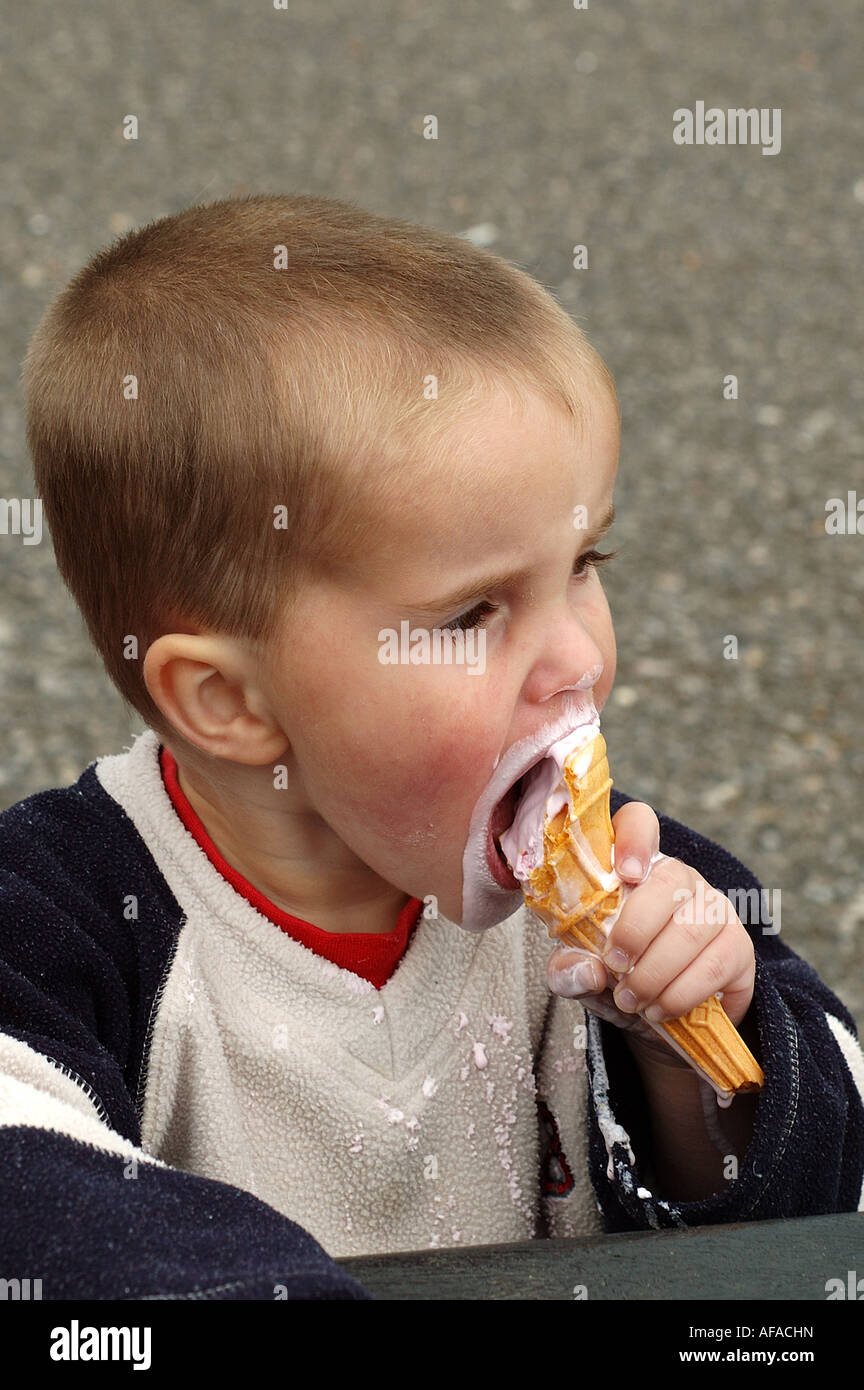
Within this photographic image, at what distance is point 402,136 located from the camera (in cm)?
569

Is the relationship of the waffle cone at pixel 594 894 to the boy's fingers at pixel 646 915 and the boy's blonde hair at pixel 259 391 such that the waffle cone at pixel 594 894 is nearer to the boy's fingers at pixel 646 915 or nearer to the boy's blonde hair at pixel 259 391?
the boy's fingers at pixel 646 915

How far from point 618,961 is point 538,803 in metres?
0.18

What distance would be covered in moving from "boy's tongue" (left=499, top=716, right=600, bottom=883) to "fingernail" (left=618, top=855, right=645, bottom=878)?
0.10 metres

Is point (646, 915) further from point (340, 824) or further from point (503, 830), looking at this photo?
point (340, 824)

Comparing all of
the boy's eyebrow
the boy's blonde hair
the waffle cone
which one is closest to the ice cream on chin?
the waffle cone

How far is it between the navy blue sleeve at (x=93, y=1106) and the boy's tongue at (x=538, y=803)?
1.24ft

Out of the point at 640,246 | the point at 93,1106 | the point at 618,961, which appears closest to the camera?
the point at 93,1106

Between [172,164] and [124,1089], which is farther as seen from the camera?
[172,164]

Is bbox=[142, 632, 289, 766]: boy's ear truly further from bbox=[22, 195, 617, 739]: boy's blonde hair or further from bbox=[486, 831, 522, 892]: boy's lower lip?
bbox=[486, 831, 522, 892]: boy's lower lip

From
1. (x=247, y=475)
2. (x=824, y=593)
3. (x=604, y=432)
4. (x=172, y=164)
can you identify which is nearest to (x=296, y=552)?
(x=247, y=475)

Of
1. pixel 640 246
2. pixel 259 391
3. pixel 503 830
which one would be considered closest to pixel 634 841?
pixel 503 830

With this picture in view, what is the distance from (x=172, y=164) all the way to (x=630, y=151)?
1.66 meters

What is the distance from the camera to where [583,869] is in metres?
1.52
